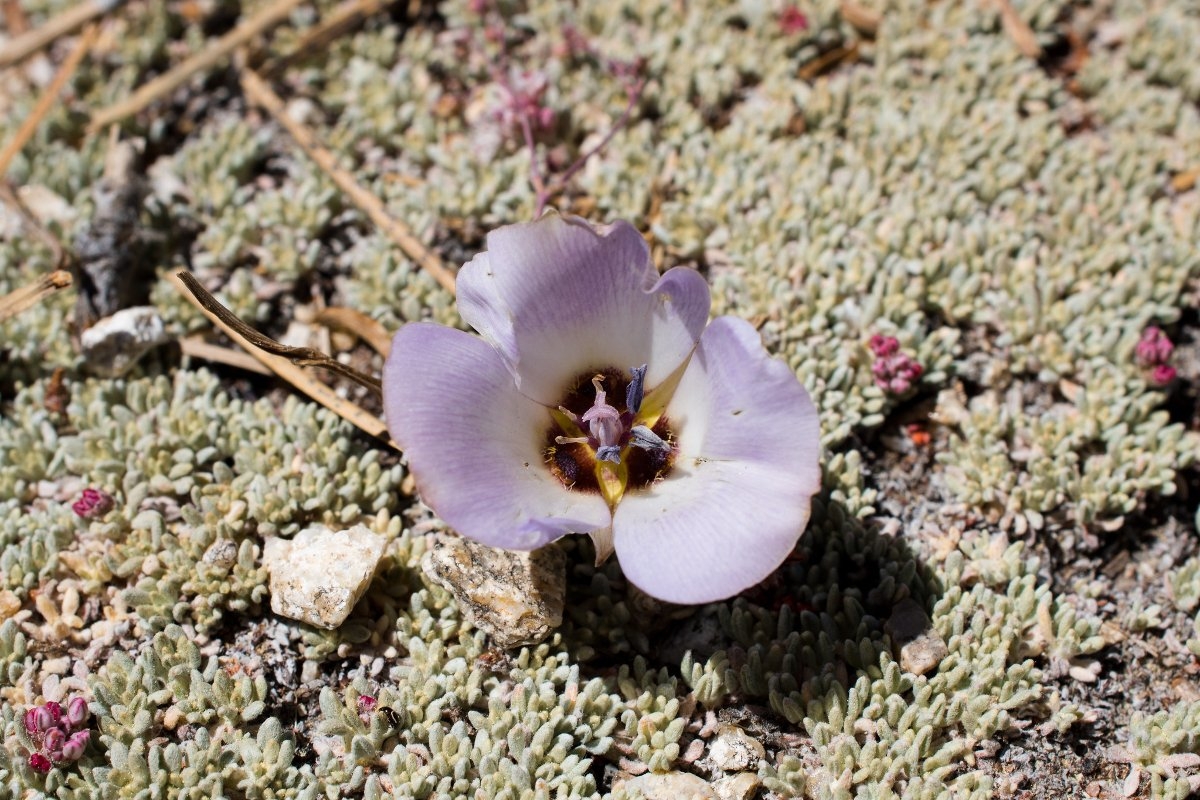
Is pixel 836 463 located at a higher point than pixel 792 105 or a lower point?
lower

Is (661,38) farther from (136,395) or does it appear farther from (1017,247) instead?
(136,395)

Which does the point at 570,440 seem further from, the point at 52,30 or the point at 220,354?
the point at 52,30

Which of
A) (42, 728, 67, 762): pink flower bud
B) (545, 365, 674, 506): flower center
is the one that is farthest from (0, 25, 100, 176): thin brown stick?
(545, 365, 674, 506): flower center

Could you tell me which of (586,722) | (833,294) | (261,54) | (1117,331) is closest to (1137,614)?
(1117,331)

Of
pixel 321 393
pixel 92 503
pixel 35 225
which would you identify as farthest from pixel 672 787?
pixel 35 225

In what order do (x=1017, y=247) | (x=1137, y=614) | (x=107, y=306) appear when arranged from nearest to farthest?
(x=1137, y=614)
(x=107, y=306)
(x=1017, y=247)

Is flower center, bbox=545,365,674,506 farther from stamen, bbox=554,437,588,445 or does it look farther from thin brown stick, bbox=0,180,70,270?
thin brown stick, bbox=0,180,70,270

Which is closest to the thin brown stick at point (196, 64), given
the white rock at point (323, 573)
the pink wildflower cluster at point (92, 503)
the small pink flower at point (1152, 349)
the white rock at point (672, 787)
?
the pink wildflower cluster at point (92, 503)
